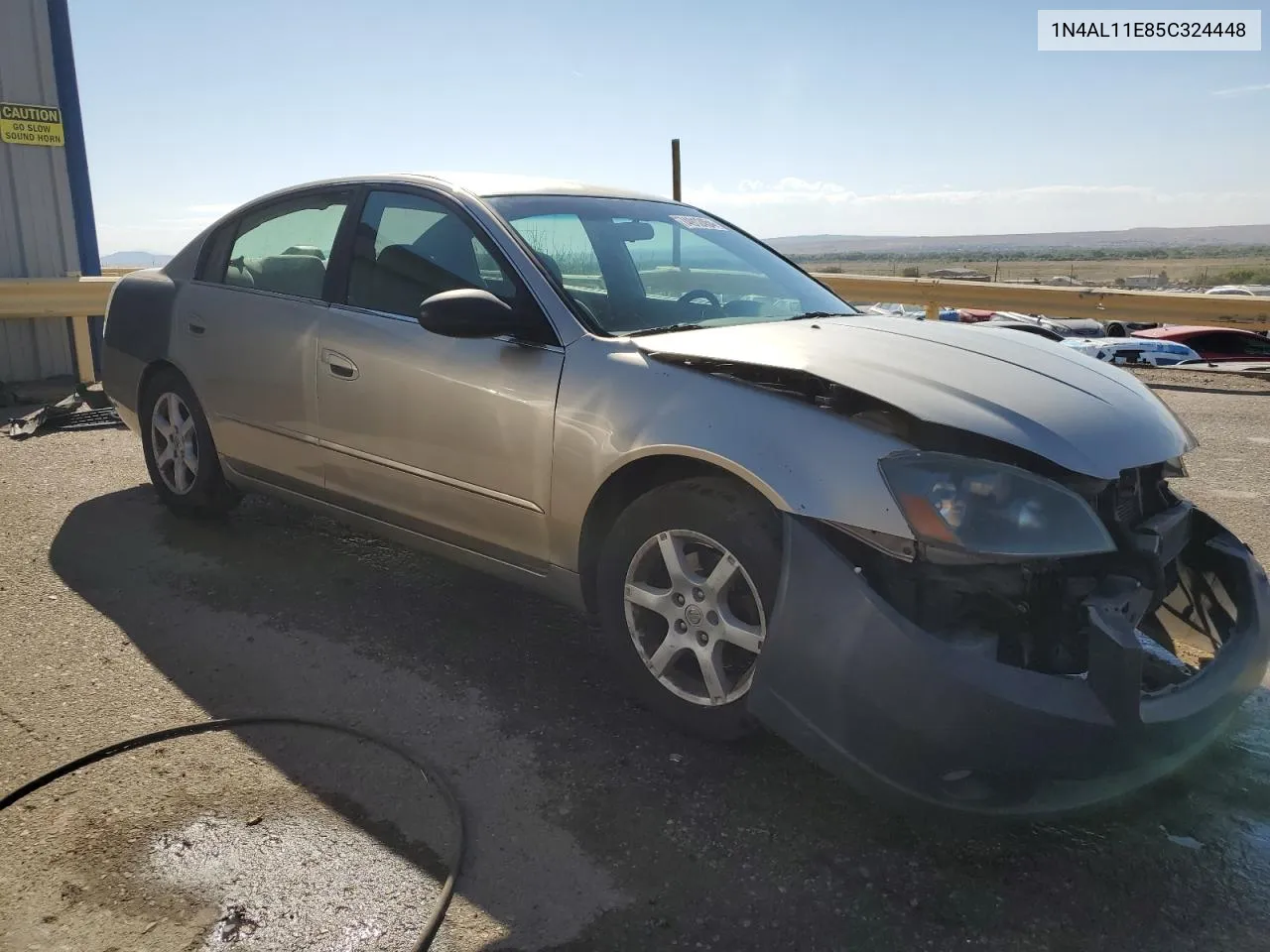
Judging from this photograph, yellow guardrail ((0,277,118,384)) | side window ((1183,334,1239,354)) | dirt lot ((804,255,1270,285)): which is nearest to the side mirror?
yellow guardrail ((0,277,118,384))

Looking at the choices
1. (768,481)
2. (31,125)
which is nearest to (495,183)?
(768,481)

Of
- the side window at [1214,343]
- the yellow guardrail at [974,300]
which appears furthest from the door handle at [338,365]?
the side window at [1214,343]

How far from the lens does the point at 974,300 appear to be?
11172 millimetres

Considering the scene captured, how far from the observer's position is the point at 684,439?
2625 millimetres

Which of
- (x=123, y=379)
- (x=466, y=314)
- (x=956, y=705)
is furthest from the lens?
(x=123, y=379)

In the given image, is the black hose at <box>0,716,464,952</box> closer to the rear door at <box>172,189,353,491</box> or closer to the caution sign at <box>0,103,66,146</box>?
the rear door at <box>172,189,353,491</box>

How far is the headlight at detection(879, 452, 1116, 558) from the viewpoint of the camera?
220 centimetres

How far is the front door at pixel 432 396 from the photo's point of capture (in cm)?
311

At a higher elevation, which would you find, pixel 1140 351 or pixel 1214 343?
pixel 1140 351

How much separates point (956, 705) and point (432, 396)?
2.00 metres

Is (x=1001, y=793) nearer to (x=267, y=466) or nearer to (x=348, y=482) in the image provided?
(x=348, y=482)

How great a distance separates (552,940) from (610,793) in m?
0.56

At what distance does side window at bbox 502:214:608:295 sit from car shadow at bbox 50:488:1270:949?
127cm

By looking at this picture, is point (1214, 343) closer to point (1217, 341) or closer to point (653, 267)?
point (1217, 341)
